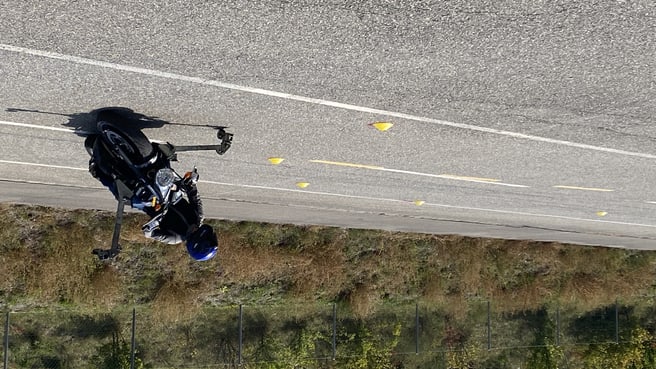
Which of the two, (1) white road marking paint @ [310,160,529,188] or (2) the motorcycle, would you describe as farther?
(1) white road marking paint @ [310,160,529,188]

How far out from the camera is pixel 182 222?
7.81 meters

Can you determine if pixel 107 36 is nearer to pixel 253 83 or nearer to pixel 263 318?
pixel 253 83

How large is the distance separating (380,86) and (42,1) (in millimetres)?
5219

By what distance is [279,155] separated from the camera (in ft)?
35.2

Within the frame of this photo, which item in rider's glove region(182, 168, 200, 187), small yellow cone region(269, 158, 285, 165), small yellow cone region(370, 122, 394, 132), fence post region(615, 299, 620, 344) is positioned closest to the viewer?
rider's glove region(182, 168, 200, 187)

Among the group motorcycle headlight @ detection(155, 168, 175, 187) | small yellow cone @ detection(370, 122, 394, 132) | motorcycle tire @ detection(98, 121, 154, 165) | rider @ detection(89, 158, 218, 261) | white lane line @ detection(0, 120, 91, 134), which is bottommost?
rider @ detection(89, 158, 218, 261)

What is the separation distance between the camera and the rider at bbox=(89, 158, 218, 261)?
7398mm

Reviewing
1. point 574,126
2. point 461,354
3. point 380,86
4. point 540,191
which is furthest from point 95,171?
point 461,354

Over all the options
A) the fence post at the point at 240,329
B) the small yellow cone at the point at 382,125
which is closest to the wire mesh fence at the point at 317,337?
the fence post at the point at 240,329

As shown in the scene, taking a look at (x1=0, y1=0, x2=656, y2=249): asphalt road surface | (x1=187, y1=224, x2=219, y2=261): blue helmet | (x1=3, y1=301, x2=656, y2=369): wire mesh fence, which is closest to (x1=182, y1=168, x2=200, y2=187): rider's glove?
(x1=187, y1=224, x2=219, y2=261): blue helmet

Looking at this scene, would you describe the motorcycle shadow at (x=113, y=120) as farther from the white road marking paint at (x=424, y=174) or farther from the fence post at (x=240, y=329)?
the fence post at (x=240, y=329)

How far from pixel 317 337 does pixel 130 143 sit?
7.51 metres

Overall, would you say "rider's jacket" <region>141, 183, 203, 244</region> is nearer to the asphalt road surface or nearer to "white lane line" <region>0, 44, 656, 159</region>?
"white lane line" <region>0, 44, 656, 159</region>

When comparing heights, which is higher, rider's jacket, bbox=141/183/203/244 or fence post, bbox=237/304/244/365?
rider's jacket, bbox=141/183/203/244
